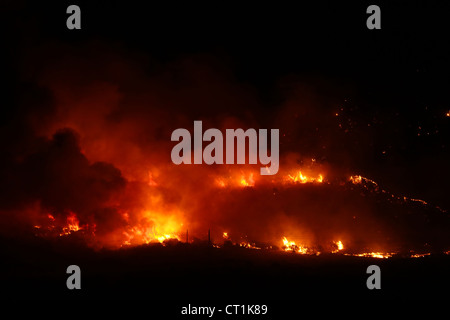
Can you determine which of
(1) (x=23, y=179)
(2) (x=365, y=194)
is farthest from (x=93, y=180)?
Result: (2) (x=365, y=194)

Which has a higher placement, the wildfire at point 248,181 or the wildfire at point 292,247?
the wildfire at point 248,181

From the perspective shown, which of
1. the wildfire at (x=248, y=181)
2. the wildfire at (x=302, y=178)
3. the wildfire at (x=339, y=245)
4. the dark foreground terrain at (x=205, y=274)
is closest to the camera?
the dark foreground terrain at (x=205, y=274)

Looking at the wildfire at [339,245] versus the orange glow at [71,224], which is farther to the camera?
the wildfire at [339,245]

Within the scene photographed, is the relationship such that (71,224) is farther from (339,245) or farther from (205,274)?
(339,245)

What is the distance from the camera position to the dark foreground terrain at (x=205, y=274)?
41.9 ft

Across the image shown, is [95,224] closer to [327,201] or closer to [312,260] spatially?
[312,260]

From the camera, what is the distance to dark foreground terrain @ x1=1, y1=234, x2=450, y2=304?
41.9 ft

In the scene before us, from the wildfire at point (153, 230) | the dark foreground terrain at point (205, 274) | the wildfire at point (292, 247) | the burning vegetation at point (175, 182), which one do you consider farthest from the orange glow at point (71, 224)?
the wildfire at point (292, 247)

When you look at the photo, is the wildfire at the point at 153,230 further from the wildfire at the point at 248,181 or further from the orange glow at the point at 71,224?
the wildfire at the point at 248,181

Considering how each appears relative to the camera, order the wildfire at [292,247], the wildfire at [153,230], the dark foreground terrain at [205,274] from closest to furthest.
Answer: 1. the dark foreground terrain at [205,274]
2. the wildfire at [153,230]
3. the wildfire at [292,247]

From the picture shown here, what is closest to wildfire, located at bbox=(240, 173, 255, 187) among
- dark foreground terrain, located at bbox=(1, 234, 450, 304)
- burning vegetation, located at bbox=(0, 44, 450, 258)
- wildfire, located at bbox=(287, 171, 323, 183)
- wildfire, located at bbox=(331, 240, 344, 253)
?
burning vegetation, located at bbox=(0, 44, 450, 258)

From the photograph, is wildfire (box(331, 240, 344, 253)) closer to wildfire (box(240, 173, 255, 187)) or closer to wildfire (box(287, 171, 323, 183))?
wildfire (box(287, 171, 323, 183))

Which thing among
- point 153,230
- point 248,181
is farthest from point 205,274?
point 248,181
